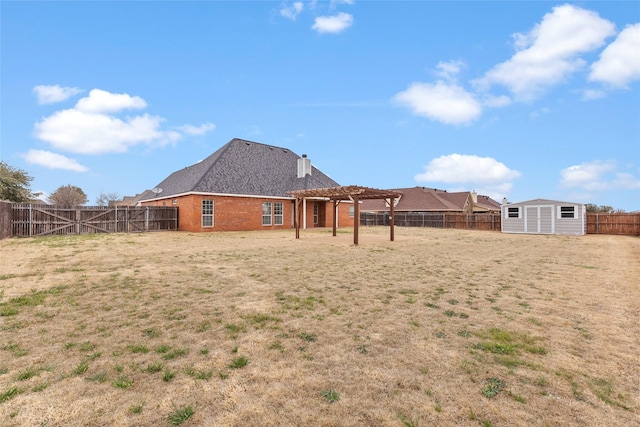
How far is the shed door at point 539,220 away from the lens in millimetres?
23578

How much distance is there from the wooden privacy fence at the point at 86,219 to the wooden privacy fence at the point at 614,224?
32.4 m

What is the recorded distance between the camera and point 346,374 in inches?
114

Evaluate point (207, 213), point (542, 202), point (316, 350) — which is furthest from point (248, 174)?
point (542, 202)

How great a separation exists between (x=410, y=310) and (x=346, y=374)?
2275 mm

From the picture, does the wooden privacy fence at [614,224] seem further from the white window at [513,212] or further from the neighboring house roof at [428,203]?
the neighboring house roof at [428,203]

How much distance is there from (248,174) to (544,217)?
78.4ft

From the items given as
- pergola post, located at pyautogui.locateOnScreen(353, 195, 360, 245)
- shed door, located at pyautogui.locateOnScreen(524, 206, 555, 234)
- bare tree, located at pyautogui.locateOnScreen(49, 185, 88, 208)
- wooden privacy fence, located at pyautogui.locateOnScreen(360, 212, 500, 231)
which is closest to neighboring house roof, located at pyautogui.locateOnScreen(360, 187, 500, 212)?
wooden privacy fence, located at pyautogui.locateOnScreen(360, 212, 500, 231)

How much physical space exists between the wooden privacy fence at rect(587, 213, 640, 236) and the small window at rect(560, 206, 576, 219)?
7.43ft

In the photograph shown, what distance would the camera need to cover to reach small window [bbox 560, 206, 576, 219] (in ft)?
74.8

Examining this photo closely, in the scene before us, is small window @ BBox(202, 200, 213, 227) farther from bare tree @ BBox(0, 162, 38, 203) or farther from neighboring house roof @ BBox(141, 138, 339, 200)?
bare tree @ BBox(0, 162, 38, 203)

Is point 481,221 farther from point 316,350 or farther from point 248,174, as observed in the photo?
point 316,350

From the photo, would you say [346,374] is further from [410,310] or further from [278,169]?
[278,169]

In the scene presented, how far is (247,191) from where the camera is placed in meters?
22.5

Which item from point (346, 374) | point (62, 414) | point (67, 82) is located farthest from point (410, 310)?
point (67, 82)
